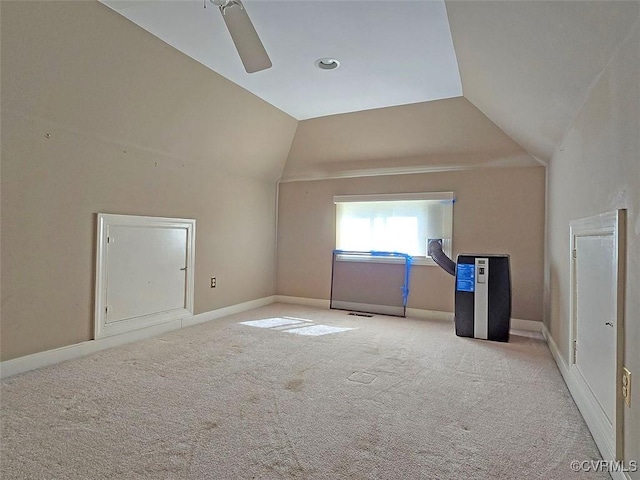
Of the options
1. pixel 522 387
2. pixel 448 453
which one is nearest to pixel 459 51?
pixel 522 387

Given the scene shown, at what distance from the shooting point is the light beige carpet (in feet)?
5.36

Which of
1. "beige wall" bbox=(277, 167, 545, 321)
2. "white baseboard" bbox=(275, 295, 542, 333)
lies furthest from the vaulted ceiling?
"white baseboard" bbox=(275, 295, 542, 333)

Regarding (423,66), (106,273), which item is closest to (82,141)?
(106,273)

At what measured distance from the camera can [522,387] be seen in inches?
101

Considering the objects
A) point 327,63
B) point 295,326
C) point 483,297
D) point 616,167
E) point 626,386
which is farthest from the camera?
point 295,326

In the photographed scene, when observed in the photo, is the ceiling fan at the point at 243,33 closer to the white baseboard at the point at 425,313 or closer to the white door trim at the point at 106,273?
the white door trim at the point at 106,273

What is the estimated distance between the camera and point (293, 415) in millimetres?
2088

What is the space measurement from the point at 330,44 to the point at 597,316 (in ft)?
8.47

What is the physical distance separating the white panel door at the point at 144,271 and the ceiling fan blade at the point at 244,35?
215cm

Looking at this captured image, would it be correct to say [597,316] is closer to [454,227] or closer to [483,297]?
[483,297]

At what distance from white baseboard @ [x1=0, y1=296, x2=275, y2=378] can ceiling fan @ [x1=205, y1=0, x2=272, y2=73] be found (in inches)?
106

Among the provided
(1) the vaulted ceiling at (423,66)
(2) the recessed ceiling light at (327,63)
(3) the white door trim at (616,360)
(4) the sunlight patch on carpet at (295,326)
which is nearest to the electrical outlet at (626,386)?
(3) the white door trim at (616,360)

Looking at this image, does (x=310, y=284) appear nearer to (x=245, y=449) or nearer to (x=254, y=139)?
(x=254, y=139)

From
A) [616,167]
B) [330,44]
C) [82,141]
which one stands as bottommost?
[616,167]
